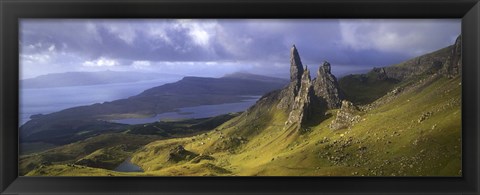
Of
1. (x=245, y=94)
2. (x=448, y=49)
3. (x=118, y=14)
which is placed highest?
(x=118, y=14)

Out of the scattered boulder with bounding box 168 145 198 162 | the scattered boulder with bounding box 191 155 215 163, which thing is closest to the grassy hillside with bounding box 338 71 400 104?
the scattered boulder with bounding box 191 155 215 163

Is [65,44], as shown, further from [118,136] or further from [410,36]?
[410,36]

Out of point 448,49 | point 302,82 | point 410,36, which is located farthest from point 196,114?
point 448,49

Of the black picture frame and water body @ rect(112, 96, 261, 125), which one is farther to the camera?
water body @ rect(112, 96, 261, 125)

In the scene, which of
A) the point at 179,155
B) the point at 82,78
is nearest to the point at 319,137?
the point at 179,155

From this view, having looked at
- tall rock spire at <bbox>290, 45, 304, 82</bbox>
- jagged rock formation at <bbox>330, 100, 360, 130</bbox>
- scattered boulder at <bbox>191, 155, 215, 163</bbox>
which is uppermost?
tall rock spire at <bbox>290, 45, 304, 82</bbox>

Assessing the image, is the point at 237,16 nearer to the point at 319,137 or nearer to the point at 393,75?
the point at 319,137

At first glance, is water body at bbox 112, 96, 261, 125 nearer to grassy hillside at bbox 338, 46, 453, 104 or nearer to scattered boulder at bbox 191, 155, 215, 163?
scattered boulder at bbox 191, 155, 215, 163
